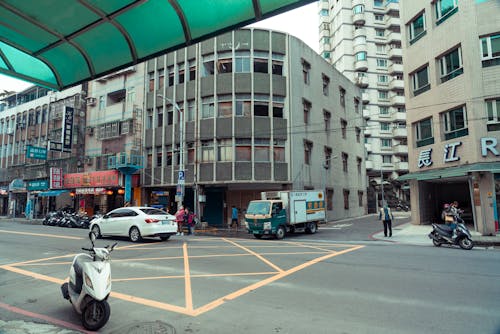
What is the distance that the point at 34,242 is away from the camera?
47.1ft

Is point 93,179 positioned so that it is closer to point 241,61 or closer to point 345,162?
point 241,61

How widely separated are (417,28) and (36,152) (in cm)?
3816

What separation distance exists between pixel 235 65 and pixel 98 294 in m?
23.5

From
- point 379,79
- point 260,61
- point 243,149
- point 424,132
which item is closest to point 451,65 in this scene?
point 424,132

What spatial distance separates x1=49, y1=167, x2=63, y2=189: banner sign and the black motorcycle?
3344cm

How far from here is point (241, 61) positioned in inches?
1030

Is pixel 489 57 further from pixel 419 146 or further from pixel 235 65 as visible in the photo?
pixel 235 65

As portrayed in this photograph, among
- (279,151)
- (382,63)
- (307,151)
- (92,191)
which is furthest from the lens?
(382,63)

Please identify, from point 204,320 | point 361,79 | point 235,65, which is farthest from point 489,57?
point 361,79

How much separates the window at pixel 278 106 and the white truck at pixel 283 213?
8045mm

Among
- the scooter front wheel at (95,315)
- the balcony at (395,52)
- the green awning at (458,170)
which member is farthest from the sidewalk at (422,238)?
the balcony at (395,52)

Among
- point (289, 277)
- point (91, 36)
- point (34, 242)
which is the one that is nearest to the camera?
point (91, 36)

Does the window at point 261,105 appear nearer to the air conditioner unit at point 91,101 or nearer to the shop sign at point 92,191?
the shop sign at point 92,191

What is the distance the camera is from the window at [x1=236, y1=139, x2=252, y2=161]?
82.6 ft
